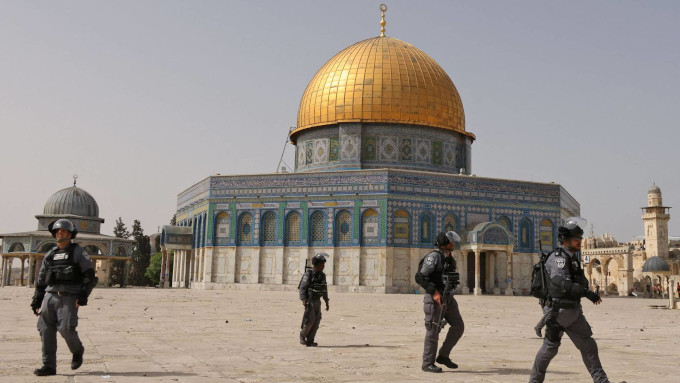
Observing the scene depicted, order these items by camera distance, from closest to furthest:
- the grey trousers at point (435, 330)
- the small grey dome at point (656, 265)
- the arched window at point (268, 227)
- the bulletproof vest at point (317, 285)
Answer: the grey trousers at point (435, 330), the bulletproof vest at point (317, 285), the small grey dome at point (656, 265), the arched window at point (268, 227)

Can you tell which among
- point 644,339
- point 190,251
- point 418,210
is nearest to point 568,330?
point 644,339

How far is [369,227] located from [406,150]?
21.1 feet

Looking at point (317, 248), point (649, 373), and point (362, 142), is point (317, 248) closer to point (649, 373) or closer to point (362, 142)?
point (362, 142)

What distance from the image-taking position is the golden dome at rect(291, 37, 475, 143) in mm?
41031

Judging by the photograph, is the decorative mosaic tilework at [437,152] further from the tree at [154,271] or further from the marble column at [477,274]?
the tree at [154,271]

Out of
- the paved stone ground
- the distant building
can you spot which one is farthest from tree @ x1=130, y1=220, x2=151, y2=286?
the paved stone ground

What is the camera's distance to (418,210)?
36844 millimetres

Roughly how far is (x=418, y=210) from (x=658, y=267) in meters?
12.1

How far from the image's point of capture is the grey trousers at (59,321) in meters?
6.85

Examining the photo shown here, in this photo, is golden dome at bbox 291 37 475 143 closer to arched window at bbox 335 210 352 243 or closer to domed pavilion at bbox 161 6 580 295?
domed pavilion at bbox 161 6 580 295

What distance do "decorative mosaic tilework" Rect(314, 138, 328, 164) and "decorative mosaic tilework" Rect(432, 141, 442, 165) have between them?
6.39 m

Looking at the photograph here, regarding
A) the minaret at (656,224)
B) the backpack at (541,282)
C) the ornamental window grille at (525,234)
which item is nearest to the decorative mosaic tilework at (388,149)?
the ornamental window grille at (525,234)

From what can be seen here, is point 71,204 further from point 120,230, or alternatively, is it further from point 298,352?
point 298,352

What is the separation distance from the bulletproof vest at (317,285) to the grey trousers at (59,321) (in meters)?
3.94
